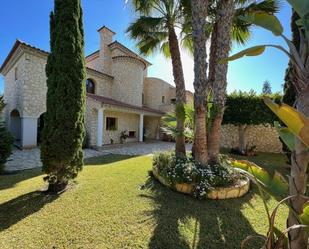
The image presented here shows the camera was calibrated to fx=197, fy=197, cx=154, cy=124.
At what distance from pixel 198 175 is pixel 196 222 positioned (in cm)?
183

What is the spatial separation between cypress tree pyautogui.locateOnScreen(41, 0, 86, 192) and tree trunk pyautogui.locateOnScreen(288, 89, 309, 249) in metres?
5.56

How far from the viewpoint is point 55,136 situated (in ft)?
18.6

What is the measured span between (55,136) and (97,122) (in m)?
11.4

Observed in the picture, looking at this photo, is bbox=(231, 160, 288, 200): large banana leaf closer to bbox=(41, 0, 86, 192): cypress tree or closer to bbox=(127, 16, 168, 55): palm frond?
bbox=(41, 0, 86, 192): cypress tree

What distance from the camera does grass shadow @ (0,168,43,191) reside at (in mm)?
6883

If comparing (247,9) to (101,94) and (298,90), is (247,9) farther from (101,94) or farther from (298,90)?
(101,94)

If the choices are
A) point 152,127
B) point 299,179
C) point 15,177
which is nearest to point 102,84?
point 152,127

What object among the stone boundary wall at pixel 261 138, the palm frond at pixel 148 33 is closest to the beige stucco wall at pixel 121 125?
the palm frond at pixel 148 33

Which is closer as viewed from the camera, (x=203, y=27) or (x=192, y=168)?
(x=192, y=168)

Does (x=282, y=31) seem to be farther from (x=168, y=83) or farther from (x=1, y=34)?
(x=168, y=83)

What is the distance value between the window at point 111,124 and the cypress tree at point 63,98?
13.2 m

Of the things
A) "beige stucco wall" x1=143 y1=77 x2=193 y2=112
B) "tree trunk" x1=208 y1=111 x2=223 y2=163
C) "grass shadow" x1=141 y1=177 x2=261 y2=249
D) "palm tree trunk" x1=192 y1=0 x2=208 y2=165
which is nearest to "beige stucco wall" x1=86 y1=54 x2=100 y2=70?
"beige stucco wall" x1=143 y1=77 x2=193 y2=112

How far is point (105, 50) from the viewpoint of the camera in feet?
75.6

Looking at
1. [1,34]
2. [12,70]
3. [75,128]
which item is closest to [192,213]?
[75,128]
